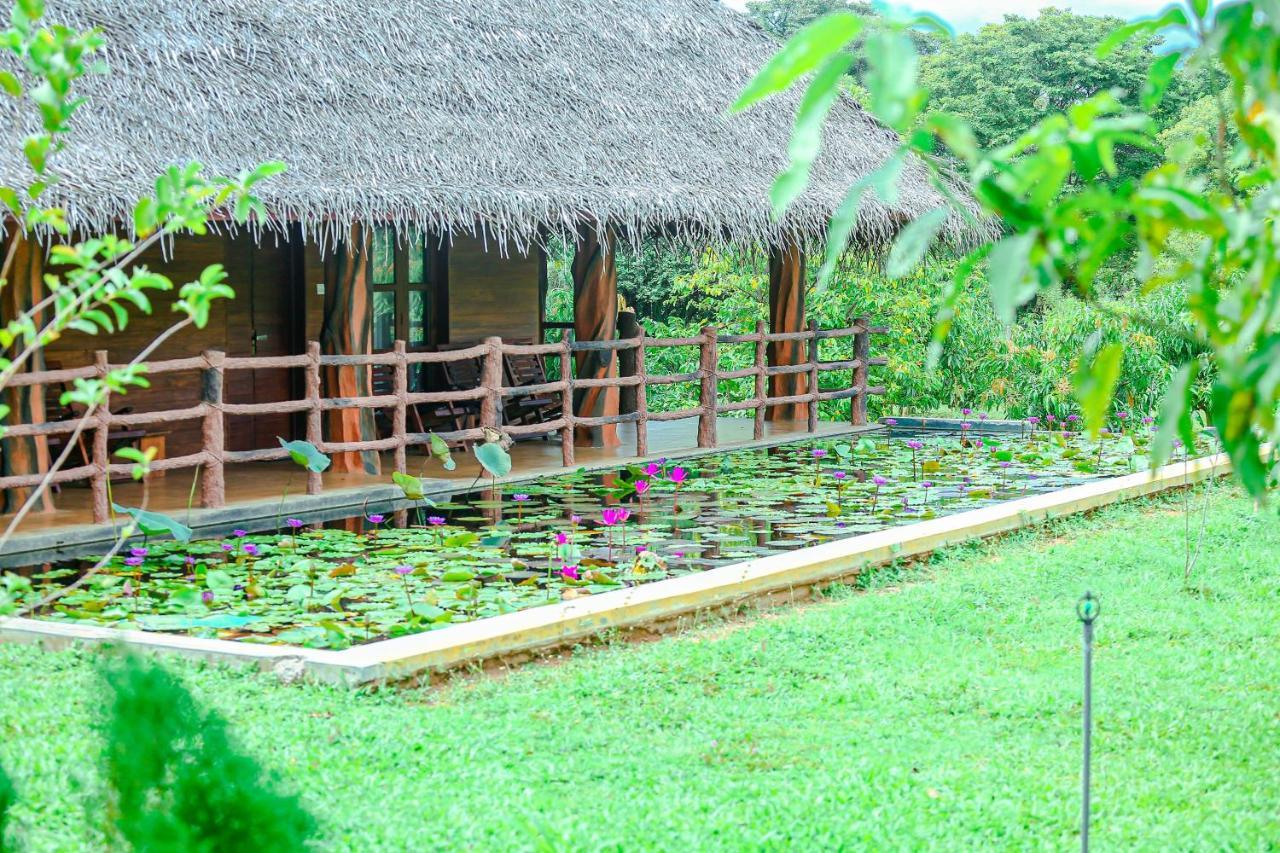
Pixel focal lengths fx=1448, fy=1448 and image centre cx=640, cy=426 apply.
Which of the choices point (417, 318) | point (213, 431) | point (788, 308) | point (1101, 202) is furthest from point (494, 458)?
point (1101, 202)

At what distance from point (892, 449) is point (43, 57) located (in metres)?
9.80

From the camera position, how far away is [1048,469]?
10.6 metres

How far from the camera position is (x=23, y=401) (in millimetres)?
7953

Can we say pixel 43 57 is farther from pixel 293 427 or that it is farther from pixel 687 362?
pixel 687 362

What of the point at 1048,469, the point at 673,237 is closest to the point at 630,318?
the point at 673,237

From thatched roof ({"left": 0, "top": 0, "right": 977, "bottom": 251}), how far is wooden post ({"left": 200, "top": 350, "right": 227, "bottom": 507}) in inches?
38.5

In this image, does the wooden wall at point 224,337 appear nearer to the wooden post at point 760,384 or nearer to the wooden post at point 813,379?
the wooden post at point 760,384

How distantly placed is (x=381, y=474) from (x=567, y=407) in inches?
59.6

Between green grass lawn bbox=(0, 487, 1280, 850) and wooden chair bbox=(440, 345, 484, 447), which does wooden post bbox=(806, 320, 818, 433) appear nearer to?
wooden chair bbox=(440, 345, 484, 447)

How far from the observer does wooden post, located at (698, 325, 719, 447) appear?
11.6 metres

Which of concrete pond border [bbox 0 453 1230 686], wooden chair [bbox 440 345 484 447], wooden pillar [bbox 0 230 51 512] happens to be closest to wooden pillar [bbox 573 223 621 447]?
wooden chair [bbox 440 345 484 447]

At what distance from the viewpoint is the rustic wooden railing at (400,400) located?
7625 mm

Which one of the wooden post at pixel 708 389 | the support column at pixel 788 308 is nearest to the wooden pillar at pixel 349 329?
the wooden post at pixel 708 389

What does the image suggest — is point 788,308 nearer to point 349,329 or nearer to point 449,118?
point 449,118
